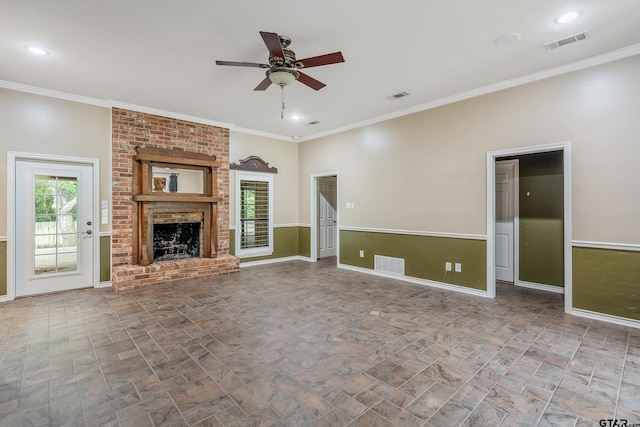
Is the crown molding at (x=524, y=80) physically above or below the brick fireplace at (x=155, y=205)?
above

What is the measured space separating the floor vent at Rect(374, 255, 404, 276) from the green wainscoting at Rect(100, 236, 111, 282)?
4628 mm

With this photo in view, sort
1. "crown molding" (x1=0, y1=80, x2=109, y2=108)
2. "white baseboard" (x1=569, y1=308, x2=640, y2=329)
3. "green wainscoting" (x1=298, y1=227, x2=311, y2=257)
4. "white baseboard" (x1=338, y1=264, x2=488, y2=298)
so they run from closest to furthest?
"white baseboard" (x1=569, y1=308, x2=640, y2=329) → "crown molding" (x1=0, y1=80, x2=109, y2=108) → "white baseboard" (x1=338, y1=264, x2=488, y2=298) → "green wainscoting" (x1=298, y1=227, x2=311, y2=257)

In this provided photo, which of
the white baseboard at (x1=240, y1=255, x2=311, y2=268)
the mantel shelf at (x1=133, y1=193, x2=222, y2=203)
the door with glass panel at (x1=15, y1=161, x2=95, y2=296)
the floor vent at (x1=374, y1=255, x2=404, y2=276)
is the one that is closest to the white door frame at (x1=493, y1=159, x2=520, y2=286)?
the floor vent at (x1=374, y1=255, x2=404, y2=276)

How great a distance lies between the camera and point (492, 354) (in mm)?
2670

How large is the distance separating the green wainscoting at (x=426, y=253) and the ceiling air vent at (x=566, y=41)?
98.0 inches

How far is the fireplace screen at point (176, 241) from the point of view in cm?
541

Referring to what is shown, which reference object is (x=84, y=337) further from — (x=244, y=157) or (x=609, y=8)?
(x=609, y=8)

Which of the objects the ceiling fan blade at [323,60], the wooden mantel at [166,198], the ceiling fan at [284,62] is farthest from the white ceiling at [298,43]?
the wooden mantel at [166,198]

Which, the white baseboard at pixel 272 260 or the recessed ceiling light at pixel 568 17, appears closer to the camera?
the recessed ceiling light at pixel 568 17

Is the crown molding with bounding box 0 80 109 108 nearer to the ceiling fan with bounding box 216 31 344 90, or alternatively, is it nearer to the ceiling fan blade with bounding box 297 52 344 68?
the ceiling fan with bounding box 216 31 344 90

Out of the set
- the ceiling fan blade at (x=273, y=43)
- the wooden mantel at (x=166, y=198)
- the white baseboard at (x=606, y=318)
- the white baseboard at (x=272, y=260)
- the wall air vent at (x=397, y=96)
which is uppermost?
the wall air vent at (x=397, y=96)

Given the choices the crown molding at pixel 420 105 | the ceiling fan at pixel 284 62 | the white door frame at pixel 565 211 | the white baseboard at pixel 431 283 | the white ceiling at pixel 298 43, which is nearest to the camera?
the white ceiling at pixel 298 43

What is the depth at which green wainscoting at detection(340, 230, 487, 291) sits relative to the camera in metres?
4.45

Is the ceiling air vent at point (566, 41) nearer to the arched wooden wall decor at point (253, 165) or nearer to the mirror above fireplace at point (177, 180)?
the arched wooden wall decor at point (253, 165)
